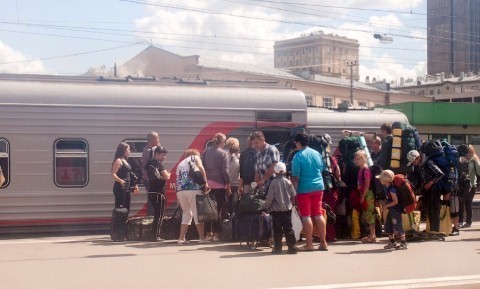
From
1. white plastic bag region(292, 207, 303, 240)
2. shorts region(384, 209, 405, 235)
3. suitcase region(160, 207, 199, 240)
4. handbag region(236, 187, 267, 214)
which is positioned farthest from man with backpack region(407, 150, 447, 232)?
suitcase region(160, 207, 199, 240)

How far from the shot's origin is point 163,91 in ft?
49.3

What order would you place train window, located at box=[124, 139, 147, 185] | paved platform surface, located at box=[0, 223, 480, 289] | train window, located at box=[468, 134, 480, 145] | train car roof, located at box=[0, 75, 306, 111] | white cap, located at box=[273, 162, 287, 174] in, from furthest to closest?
train window, located at box=[468, 134, 480, 145] < train window, located at box=[124, 139, 147, 185] < train car roof, located at box=[0, 75, 306, 111] < white cap, located at box=[273, 162, 287, 174] < paved platform surface, located at box=[0, 223, 480, 289]

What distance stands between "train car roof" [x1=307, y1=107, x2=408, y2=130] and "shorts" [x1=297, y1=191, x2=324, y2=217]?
622 cm

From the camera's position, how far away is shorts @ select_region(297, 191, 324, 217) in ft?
37.8

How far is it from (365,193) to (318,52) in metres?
125

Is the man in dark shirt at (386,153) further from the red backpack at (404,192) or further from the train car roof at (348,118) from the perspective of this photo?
the train car roof at (348,118)

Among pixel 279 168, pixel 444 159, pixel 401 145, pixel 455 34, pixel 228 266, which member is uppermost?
pixel 455 34

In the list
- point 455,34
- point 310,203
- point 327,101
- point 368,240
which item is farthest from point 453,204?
point 455,34

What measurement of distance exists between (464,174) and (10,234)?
898cm

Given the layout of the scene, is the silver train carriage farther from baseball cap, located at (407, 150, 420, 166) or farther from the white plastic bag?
the white plastic bag

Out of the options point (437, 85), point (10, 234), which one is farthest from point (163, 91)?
point (437, 85)

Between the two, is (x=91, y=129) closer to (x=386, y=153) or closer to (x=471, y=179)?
(x=386, y=153)

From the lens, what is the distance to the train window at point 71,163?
14.1 metres

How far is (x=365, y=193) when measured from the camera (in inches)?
487
